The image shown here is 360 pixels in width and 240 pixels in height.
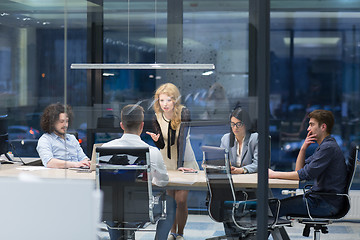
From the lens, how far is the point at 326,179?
17.1ft

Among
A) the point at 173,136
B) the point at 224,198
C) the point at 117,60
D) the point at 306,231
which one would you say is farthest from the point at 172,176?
the point at 306,231

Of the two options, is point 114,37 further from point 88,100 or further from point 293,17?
point 293,17

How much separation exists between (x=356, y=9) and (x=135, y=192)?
15.1 feet

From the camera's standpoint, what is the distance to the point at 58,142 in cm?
467

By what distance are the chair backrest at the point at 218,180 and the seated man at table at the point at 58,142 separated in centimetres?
101

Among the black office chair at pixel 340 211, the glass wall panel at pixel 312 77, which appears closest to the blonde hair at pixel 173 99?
the black office chair at pixel 340 211

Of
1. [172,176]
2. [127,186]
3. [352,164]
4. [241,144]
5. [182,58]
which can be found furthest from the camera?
[352,164]

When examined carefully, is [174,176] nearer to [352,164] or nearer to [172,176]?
[172,176]

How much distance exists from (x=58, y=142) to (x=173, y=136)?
3.09 feet

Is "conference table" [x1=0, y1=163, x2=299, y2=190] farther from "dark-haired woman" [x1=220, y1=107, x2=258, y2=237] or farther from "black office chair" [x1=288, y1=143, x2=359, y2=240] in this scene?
"black office chair" [x1=288, y1=143, x2=359, y2=240]

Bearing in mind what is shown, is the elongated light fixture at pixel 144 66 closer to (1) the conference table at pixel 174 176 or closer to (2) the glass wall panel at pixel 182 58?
(2) the glass wall panel at pixel 182 58

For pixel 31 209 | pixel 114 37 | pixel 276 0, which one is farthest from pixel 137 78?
pixel 276 0

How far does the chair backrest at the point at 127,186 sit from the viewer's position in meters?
4.45

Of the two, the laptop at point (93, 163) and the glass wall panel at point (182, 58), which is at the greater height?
the glass wall panel at point (182, 58)
